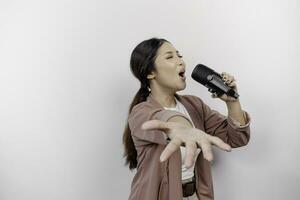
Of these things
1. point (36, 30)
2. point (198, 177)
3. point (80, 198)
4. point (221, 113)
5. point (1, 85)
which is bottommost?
point (80, 198)

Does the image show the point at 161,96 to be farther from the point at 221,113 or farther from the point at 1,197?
the point at 1,197

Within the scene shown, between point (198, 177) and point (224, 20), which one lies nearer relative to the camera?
point (198, 177)

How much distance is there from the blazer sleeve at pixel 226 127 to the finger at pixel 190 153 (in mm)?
536

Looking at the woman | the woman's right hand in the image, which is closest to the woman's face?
the woman

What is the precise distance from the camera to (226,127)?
1.28m

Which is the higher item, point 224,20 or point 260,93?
point 224,20

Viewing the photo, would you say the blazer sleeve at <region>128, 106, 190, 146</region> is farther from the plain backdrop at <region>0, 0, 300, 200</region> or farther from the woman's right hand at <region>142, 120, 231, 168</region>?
the plain backdrop at <region>0, 0, 300, 200</region>

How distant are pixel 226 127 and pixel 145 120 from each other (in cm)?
36

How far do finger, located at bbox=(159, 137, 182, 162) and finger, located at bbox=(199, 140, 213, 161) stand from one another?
4 centimetres

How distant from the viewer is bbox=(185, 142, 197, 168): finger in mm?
678

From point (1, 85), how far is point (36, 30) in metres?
0.23

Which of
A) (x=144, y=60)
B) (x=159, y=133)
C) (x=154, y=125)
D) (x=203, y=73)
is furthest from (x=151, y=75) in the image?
(x=154, y=125)

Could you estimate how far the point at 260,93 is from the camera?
1403 mm

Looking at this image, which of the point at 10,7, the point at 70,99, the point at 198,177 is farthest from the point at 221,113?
the point at 10,7
